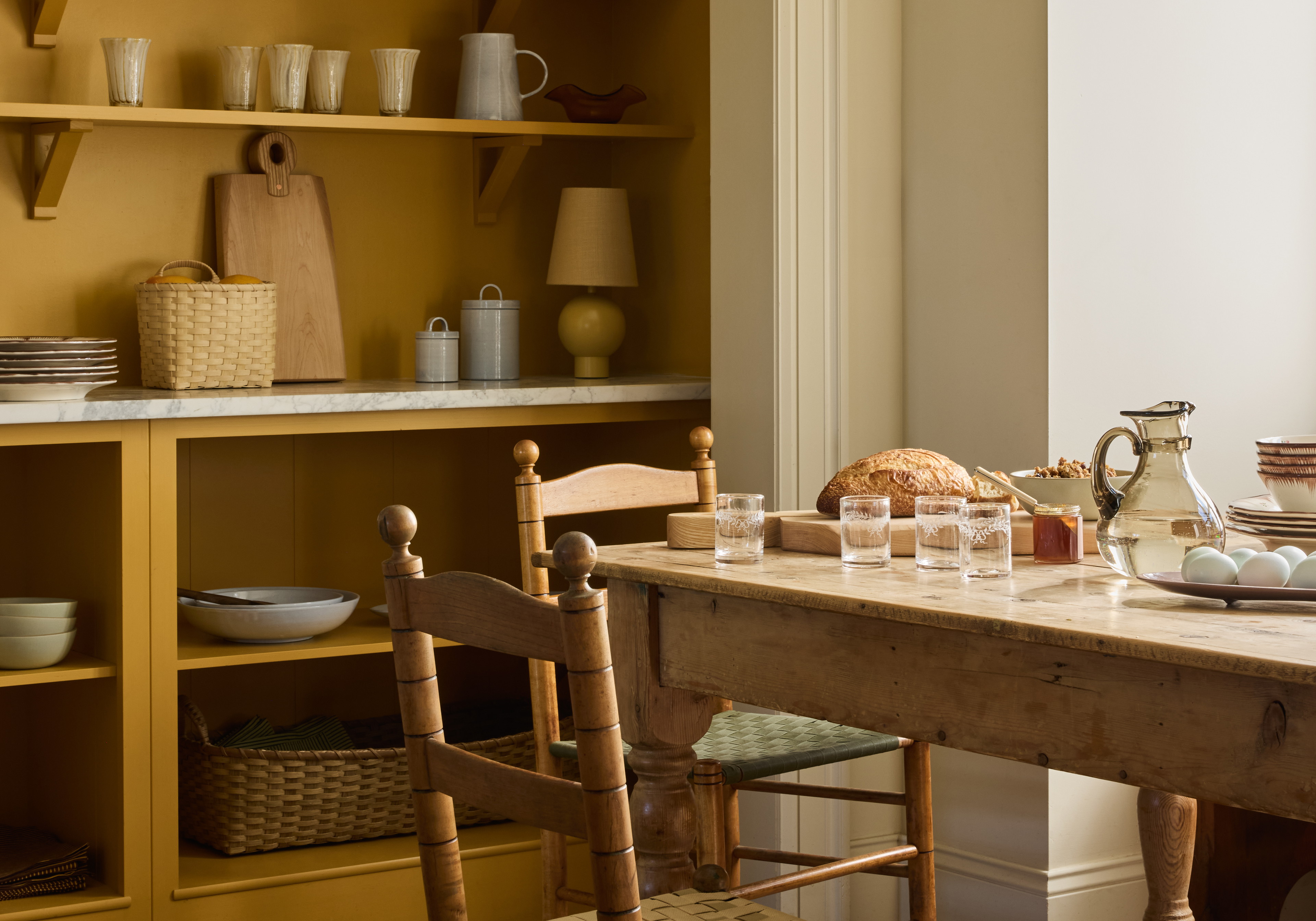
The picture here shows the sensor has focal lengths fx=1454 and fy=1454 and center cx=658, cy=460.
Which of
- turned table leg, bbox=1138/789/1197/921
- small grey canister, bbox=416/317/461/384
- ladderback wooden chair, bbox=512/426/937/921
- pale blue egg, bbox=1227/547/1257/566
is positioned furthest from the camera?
small grey canister, bbox=416/317/461/384

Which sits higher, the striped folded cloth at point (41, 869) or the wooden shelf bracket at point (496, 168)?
the wooden shelf bracket at point (496, 168)

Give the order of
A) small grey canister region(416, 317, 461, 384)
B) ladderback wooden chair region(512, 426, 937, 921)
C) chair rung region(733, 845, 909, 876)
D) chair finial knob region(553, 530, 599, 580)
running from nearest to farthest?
chair finial knob region(553, 530, 599, 580), ladderback wooden chair region(512, 426, 937, 921), chair rung region(733, 845, 909, 876), small grey canister region(416, 317, 461, 384)

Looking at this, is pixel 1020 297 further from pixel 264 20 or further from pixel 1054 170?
pixel 264 20

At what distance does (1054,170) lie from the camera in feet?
7.50

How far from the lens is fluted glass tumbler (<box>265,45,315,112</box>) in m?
2.71

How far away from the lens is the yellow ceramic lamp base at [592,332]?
299cm

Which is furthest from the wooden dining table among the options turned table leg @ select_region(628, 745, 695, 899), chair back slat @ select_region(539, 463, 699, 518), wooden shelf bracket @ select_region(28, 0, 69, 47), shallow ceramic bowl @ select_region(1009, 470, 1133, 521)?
wooden shelf bracket @ select_region(28, 0, 69, 47)

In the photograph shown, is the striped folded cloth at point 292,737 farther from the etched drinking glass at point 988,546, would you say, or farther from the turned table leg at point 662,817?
the etched drinking glass at point 988,546

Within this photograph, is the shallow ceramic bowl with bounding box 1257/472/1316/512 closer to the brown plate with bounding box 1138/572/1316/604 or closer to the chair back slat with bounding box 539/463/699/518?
the brown plate with bounding box 1138/572/1316/604

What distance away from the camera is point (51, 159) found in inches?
101

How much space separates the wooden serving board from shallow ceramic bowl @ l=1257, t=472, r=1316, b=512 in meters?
0.21

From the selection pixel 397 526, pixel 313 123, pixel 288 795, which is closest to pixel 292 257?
pixel 313 123

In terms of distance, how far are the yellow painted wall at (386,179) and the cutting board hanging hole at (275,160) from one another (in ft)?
0.19

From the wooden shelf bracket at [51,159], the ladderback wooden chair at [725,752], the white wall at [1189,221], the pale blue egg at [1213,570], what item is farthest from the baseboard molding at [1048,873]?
the wooden shelf bracket at [51,159]
